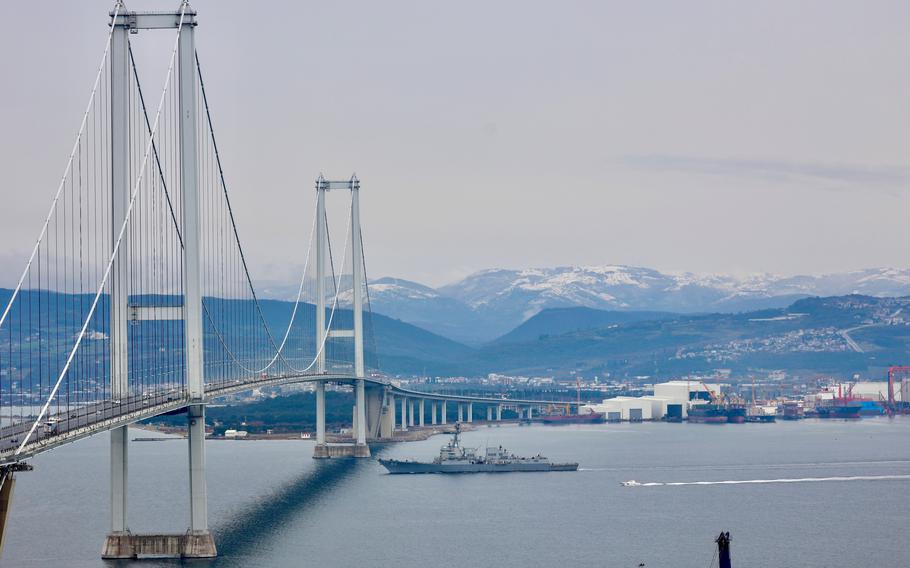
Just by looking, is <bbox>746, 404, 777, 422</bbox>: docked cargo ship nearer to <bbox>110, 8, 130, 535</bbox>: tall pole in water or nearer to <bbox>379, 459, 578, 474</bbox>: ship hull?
<bbox>379, 459, 578, 474</bbox>: ship hull

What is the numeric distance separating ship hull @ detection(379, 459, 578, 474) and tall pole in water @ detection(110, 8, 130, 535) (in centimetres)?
3531

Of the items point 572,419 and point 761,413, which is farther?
point 761,413

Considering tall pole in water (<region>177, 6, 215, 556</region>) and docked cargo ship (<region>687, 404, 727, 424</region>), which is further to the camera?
A: docked cargo ship (<region>687, 404, 727, 424</region>)

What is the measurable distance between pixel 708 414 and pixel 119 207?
4467 inches

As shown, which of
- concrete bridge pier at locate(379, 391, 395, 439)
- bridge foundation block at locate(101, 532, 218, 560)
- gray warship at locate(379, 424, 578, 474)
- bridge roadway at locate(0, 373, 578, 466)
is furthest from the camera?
concrete bridge pier at locate(379, 391, 395, 439)

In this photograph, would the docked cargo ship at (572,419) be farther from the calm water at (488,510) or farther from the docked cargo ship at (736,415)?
the calm water at (488,510)

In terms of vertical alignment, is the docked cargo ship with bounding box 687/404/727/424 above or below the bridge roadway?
above

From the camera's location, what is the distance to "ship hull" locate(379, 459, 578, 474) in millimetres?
78312

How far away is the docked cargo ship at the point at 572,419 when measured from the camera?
146m

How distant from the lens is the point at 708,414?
150875 mm

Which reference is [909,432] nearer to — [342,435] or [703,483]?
[342,435]

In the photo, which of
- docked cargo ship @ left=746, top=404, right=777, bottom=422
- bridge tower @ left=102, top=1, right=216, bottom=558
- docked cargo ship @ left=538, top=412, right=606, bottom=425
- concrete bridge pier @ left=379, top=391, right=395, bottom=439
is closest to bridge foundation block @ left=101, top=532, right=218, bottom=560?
bridge tower @ left=102, top=1, right=216, bottom=558

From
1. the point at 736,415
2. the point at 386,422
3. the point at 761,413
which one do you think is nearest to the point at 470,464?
the point at 386,422

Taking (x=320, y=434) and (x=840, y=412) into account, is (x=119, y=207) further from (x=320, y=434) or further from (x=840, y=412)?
(x=840, y=412)
